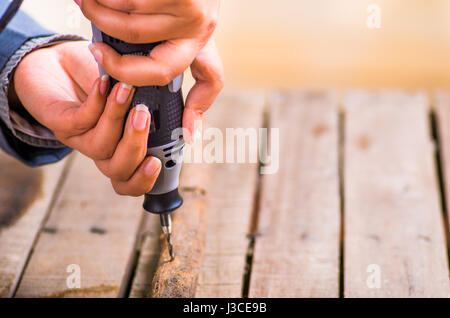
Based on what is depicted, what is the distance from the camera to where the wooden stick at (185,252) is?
32.3 inches

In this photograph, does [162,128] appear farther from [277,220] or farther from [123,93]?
[277,220]

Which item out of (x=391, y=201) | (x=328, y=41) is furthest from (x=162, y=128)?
(x=328, y=41)

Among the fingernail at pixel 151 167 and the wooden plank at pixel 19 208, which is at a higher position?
the fingernail at pixel 151 167

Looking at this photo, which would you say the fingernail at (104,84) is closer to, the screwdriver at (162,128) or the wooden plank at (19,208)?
the screwdriver at (162,128)

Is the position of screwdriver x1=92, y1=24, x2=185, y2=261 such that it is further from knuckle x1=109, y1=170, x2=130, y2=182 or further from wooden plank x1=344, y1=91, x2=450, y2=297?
wooden plank x1=344, y1=91, x2=450, y2=297

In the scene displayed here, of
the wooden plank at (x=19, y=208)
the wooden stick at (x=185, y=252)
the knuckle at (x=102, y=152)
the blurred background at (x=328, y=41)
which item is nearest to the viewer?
the knuckle at (x=102, y=152)

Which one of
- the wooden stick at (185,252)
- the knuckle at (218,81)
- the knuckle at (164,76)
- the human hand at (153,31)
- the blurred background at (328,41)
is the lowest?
the blurred background at (328,41)

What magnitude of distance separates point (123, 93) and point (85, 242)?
39 centimetres

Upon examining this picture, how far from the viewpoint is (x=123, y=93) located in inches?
26.2

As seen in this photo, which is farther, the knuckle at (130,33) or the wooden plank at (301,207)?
the wooden plank at (301,207)

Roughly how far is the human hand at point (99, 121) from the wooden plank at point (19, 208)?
23 centimetres

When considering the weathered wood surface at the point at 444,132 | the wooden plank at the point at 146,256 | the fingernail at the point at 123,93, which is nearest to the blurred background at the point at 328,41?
the weathered wood surface at the point at 444,132

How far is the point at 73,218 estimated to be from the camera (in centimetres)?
102
